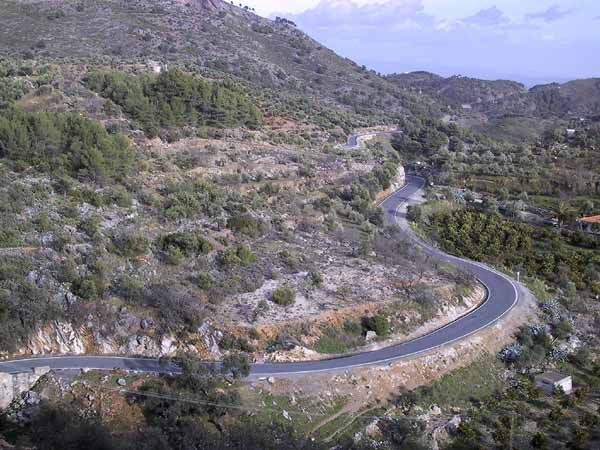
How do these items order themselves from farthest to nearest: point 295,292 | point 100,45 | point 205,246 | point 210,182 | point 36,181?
point 100,45, point 210,182, point 36,181, point 205,246, point 295,292

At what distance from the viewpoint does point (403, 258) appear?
1057 inches

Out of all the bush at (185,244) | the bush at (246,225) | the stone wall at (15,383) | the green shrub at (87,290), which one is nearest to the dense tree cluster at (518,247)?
the bush at (246,225)

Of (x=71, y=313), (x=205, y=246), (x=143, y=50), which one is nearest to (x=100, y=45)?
(x=143, y=50)

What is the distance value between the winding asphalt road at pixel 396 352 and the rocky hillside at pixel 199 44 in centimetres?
3499

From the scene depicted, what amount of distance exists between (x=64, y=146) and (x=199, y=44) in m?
42.8

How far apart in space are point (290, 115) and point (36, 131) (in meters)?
24.0

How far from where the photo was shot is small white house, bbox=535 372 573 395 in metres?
19.8

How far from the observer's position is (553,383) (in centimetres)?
1988

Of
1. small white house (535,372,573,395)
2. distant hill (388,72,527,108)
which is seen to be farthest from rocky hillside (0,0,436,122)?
small white house (535,372,573,395)

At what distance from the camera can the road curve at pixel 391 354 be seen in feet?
59.6

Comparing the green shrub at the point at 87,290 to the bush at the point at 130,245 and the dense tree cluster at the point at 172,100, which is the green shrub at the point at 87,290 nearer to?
the bush at the point at 130,245

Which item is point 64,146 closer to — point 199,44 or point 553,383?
point 553,383

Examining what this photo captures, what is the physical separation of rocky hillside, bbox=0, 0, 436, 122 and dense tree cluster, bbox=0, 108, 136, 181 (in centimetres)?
2085

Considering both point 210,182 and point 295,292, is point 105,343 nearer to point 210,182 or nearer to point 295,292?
point 295,292
